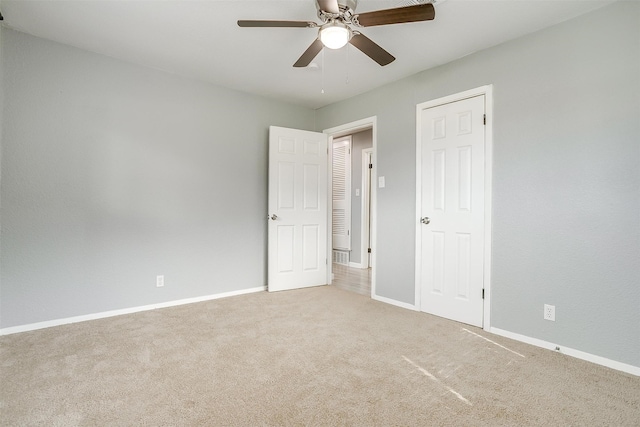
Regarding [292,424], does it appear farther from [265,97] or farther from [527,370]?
[265,97]

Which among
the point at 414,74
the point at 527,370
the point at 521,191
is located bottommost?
the point at 527,370

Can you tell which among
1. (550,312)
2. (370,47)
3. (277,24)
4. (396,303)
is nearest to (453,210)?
(550,312)

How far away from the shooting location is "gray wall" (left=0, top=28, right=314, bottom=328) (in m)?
2.65

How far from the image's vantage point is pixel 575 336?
7.47 ft

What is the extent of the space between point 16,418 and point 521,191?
138 inches

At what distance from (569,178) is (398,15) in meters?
1.73

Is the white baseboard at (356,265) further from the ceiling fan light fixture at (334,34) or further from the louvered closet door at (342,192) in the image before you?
the ceiling fan light fixture at (334,34)

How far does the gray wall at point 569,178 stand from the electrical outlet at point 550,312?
0.03 m

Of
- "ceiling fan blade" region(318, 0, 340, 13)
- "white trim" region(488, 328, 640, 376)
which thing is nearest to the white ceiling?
"ceiling fan blade" region(318, 0, 340, 13)

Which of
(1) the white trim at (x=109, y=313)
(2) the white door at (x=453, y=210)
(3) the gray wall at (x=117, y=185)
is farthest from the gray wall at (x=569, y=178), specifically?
(1) the white trim at (x=109, y=313)

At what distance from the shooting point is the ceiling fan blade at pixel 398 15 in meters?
1.74

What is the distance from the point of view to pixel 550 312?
7.88 feet

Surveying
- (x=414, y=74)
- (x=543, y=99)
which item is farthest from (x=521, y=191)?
(x=414, y=74)

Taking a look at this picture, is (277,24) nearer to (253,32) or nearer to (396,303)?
(253,32)
